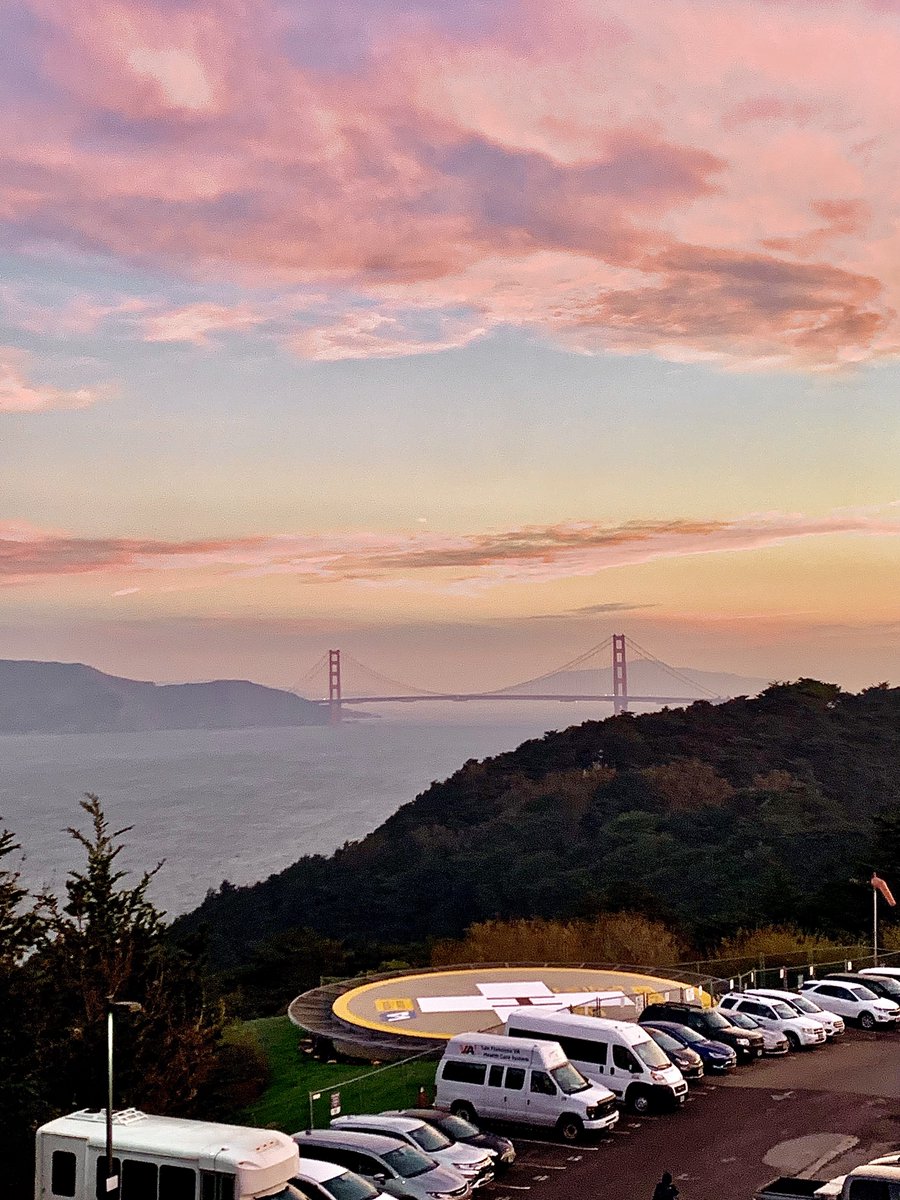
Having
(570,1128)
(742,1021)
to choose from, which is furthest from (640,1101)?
(742,1021)

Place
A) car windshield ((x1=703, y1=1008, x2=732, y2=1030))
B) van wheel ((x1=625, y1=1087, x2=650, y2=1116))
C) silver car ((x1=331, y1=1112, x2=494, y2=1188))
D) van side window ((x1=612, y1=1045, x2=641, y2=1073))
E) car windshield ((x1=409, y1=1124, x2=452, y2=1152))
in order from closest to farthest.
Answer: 1. silver car ((x1=331, y1=1112, x2=494, y2=1188))
2. car windshield ((x1=409, y1=1124, x2=452, y2=1152))
3. van wheel ((x1=625, y1=1087, x2=650, y2=1116))
4. van side window ((x1=612, y1=1045, x2=641, y2=1073))
5. car windshield ((x1=703, y1=1008, x2=732, y2=1030))

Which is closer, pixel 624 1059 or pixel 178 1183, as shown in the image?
pixel 178 1183

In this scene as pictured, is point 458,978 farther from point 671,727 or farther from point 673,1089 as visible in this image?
point 671,727

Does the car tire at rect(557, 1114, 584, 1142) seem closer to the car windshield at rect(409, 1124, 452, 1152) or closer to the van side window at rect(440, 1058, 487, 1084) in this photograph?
the van side window at rect(440, 1058, 487, 1084)

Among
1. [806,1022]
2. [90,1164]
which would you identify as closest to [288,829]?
[806,1022]

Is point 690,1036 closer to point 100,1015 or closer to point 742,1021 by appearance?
point 742,1021

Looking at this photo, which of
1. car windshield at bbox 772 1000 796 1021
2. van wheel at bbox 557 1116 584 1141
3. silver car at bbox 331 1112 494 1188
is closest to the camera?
silver car at bbox 331 1112 494 1188

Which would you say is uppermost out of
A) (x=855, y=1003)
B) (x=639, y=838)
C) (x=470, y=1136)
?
(x=470, y=1136)

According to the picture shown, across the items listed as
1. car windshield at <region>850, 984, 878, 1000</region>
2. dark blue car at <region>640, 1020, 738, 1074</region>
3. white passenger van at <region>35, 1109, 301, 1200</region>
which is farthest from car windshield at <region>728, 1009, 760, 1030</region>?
white passenger van at <region>35, 1109, 301, 1200</region>
